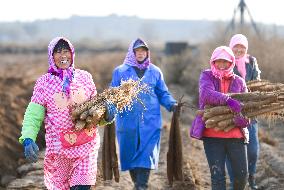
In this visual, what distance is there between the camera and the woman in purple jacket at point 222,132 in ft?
20.4

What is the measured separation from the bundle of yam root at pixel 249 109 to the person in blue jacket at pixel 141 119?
128cm

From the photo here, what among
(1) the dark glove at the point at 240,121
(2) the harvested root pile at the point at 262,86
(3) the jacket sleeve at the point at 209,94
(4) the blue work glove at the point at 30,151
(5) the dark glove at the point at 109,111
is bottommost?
(4) the blue work glove at the point at 30,151

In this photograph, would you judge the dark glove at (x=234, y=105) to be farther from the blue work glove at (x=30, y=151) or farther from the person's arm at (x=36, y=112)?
the blue work glove at (x=30, y=151)

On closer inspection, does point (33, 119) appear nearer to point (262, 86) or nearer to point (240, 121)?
point (240, 121)

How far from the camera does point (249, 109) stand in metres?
6.29

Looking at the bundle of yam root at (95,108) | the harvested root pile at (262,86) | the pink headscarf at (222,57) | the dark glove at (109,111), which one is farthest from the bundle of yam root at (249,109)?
the dark glove at (109,111)

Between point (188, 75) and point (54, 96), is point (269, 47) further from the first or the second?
point (54, 96)

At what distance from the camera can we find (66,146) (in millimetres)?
5480

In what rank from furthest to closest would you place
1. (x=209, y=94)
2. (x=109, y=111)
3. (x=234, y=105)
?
(x=209, y=94)
(x=234, y=105)
(x=109, y=111)

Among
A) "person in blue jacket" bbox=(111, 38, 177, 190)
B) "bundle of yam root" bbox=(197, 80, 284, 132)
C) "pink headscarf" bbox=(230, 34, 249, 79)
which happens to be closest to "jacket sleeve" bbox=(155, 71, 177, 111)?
"person in blue jacket" bbox=(111, 38, 177, 190)

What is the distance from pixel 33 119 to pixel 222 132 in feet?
6.37

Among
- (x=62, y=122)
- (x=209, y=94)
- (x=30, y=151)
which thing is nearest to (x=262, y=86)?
(x=209, y=94)

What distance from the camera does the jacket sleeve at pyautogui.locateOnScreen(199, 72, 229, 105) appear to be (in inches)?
242

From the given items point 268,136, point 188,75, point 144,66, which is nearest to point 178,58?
A: point 188,75
